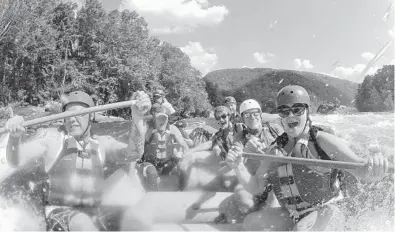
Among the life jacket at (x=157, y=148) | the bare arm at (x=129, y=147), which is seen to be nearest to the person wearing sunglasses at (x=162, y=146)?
the life jacket at (x=157, y=148)

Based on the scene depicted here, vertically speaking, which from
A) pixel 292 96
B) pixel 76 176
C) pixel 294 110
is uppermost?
pixel 292 96

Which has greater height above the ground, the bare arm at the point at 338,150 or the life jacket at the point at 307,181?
the bare arm at the point at 338,150

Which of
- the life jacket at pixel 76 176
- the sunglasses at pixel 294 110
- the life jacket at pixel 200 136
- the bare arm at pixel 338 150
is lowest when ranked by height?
the life jacket at pixel 76 176

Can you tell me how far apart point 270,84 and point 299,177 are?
35.5 meters

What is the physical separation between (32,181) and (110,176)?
868 mm

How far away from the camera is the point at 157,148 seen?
500 cm

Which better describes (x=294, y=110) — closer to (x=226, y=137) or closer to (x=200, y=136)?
(x=226, y=137)

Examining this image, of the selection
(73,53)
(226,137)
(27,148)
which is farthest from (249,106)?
(73,53)

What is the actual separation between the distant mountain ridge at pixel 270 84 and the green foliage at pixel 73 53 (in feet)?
34.4

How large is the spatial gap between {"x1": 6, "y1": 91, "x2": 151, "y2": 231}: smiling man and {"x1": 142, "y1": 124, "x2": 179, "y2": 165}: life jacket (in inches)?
63.7

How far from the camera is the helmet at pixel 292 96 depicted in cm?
282

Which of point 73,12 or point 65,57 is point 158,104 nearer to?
point 65,57

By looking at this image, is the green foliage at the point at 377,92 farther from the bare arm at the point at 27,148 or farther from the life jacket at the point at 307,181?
the bare arm at the point at 27,148

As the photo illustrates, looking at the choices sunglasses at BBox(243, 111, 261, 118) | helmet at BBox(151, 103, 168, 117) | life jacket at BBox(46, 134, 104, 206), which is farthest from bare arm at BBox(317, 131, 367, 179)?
helmet at BBox(151, 103, 168, 117)
